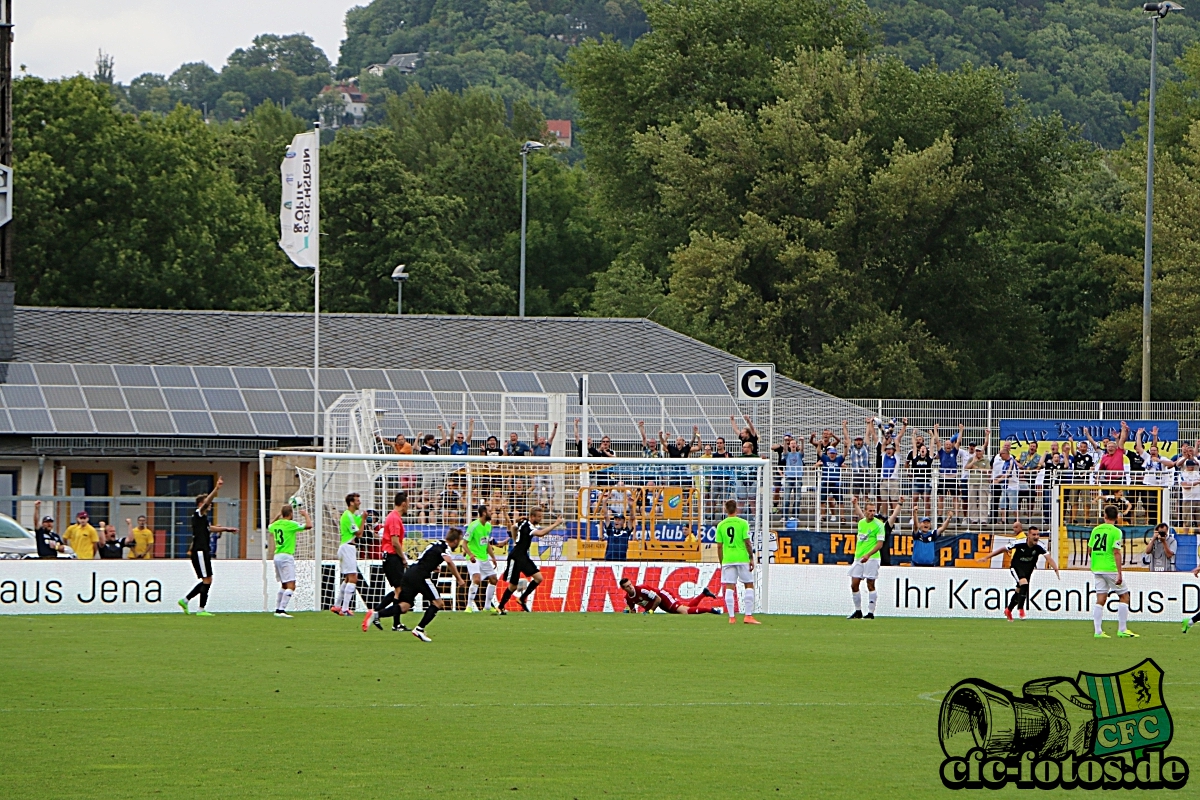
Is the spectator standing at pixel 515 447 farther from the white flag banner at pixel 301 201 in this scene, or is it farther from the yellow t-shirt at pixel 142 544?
the yellow t-shirt at pixel 142 544

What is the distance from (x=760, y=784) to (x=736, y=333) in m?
46.2

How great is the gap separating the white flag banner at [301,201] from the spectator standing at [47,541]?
666cm

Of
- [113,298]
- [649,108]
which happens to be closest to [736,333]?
[649,108]

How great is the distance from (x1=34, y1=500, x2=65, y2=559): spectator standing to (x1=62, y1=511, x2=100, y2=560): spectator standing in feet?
0.88

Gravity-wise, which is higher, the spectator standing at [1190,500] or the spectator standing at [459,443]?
the spectator standing at [459,443]

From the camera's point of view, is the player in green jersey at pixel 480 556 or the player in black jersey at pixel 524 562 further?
the player in green jersey at pixel 480 556

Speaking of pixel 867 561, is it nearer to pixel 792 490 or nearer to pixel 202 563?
pixel 792 490

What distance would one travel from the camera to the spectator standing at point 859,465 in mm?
31141

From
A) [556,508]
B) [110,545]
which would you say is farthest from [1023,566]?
[110,545]

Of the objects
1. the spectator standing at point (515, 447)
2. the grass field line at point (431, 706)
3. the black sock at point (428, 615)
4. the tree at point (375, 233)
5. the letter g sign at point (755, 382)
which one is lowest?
the grass field line at point (431, 706)

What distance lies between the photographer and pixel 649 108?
65625 millimetres

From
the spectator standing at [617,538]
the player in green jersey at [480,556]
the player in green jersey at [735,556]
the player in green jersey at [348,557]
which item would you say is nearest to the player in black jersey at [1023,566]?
the player in green jersey at [735,556]

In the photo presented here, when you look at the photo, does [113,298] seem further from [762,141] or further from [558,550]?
[558,550]

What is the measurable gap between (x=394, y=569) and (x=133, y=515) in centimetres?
1293
